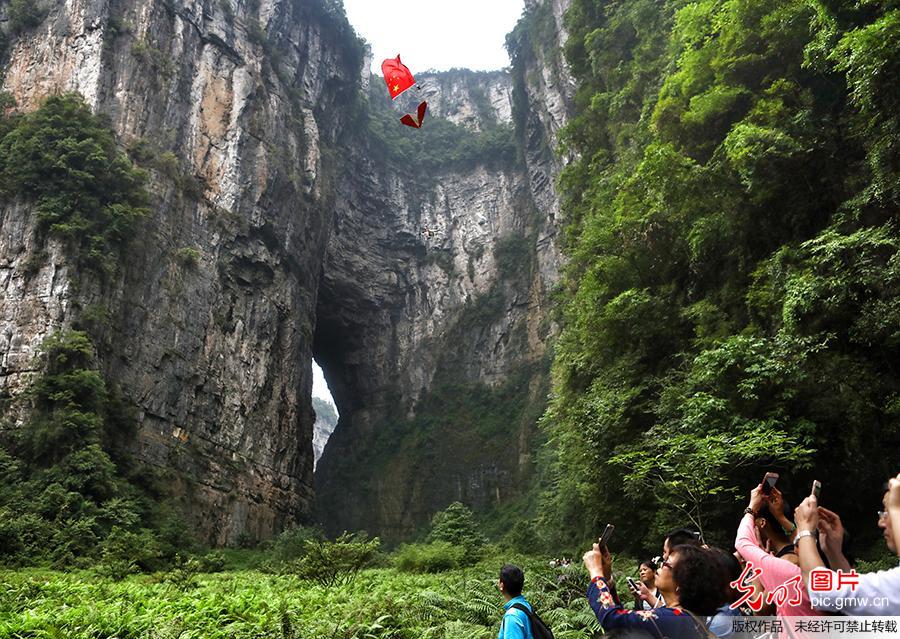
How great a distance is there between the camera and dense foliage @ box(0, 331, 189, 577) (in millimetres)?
12602

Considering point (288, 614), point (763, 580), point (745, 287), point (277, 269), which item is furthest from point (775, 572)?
point (277, 269)

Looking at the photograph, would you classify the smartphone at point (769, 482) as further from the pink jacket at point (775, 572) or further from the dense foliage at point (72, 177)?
the dense foliage at point (72, 177)

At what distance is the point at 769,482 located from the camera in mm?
2346

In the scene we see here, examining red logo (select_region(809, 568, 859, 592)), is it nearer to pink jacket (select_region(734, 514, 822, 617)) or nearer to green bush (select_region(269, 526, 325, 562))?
pink jacket (select_region(734, 514, 822, 617))

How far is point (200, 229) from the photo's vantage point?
22.7 m

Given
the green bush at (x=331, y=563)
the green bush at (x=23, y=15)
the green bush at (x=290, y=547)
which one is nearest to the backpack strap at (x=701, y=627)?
the green bush at (x=331, y=563)

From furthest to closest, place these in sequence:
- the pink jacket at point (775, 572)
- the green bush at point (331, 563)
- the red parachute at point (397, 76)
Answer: the green bush at point (331, 563), the red parachute at point (397, 76), the pink jacket at point (775, 572)

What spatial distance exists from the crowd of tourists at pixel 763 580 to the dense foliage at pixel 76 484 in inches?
482

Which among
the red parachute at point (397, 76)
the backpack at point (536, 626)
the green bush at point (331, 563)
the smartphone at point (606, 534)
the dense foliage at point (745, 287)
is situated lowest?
the green bush at point (331, 563)

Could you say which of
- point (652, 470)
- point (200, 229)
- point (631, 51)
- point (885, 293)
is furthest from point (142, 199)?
point (885, 293)

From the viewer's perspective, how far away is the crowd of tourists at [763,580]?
1.67 m

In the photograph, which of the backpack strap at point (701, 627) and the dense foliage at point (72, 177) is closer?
the backpack strap at point (701, 627)

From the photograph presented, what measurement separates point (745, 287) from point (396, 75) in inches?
252

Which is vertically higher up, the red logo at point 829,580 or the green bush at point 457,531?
the red logo at point 829,580
